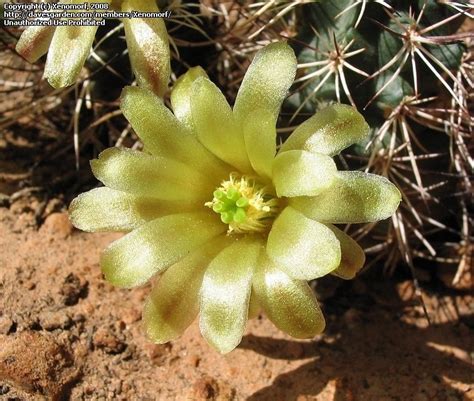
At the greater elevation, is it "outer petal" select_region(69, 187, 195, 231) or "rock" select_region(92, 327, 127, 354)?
"outer petal" select_region(69, 187, 195, 231)

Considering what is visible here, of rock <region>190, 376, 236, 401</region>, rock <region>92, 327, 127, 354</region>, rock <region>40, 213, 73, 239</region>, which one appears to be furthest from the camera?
rock <region>40, 213, 73, 239</region>

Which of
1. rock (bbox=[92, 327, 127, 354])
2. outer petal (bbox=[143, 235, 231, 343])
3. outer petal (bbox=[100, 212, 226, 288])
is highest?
outer petal (bbox=[100, 212, 226, 288])

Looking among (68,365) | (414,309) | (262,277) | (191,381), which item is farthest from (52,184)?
(414,309)

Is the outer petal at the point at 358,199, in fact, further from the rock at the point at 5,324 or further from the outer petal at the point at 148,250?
the rock at the point at 5,324

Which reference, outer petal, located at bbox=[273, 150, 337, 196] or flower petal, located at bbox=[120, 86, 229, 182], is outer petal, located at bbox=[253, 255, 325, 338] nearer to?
outer petal, located at bbox=[273, 150, 337, 196]

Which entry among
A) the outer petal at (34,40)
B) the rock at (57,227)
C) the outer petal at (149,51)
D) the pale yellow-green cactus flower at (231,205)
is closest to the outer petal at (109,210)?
the pale yellow-green cactus flower at (231,205)

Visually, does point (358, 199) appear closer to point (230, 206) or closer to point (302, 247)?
point (302, 247)

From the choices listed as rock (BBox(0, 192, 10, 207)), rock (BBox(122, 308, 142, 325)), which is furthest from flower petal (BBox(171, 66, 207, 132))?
rock (BBox(0, 192, 10, 207))

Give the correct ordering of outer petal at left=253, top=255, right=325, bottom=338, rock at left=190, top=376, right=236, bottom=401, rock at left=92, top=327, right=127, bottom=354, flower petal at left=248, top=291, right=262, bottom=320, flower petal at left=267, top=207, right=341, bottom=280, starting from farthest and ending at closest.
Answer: rock at left=92, top=327, right=127, bottom=354, rock at left=190, top=376, right=236, bottom=401, flower petal at left=248, top=291, right=262, bottom=320, outer petal at left=253, top=255, right=325, bottom=338, flower petal at left=267, top=207, right=341, bottom=280
